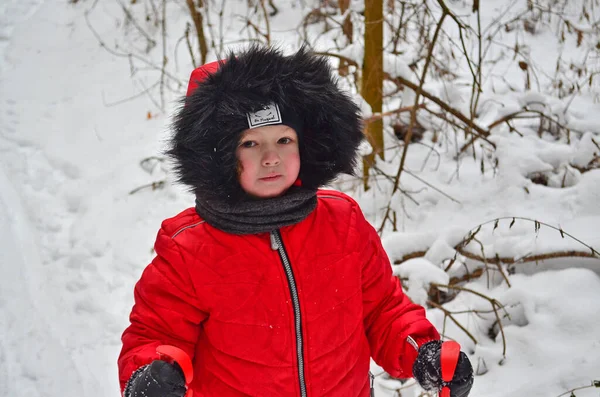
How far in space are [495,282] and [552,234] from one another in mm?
373

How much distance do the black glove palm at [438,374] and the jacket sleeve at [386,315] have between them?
7 centimetres

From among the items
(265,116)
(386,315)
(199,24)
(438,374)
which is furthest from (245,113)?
(199,24)

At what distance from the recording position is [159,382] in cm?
142

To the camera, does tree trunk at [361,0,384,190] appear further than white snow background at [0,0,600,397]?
Yes

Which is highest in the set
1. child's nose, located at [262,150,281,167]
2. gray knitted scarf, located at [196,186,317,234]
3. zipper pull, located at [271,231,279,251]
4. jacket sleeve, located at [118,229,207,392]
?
child's nose, located at [262,150,281,167]

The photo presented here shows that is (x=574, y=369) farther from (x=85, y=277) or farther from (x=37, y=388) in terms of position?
(x=85, y=277)

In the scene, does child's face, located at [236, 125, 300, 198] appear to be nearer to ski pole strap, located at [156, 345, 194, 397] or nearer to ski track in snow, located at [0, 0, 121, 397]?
ski pole strap, located at [156, 345, 194, 397]

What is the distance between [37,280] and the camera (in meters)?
3.11

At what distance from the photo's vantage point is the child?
61.9 inches

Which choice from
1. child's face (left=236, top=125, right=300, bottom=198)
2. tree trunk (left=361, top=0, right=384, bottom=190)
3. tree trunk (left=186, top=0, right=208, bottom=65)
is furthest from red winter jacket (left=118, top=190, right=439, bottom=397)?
tree trunk (left=186, top=0, right=208, bottom=65)

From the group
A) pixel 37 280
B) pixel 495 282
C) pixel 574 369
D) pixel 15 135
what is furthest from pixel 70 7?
pixel 574 369

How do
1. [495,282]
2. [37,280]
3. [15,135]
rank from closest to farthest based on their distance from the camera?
[495,282] → [37,280] → [15,135]

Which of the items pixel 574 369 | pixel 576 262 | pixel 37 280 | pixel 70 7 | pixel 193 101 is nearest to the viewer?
pixel 193 101

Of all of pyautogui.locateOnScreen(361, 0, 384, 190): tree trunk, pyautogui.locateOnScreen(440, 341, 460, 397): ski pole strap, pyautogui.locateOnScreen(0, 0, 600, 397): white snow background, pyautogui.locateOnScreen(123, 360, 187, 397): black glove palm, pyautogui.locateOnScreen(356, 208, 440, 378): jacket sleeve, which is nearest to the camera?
pyautogui.locateOnScreen(123, 360, 187, 397): black glove palm
